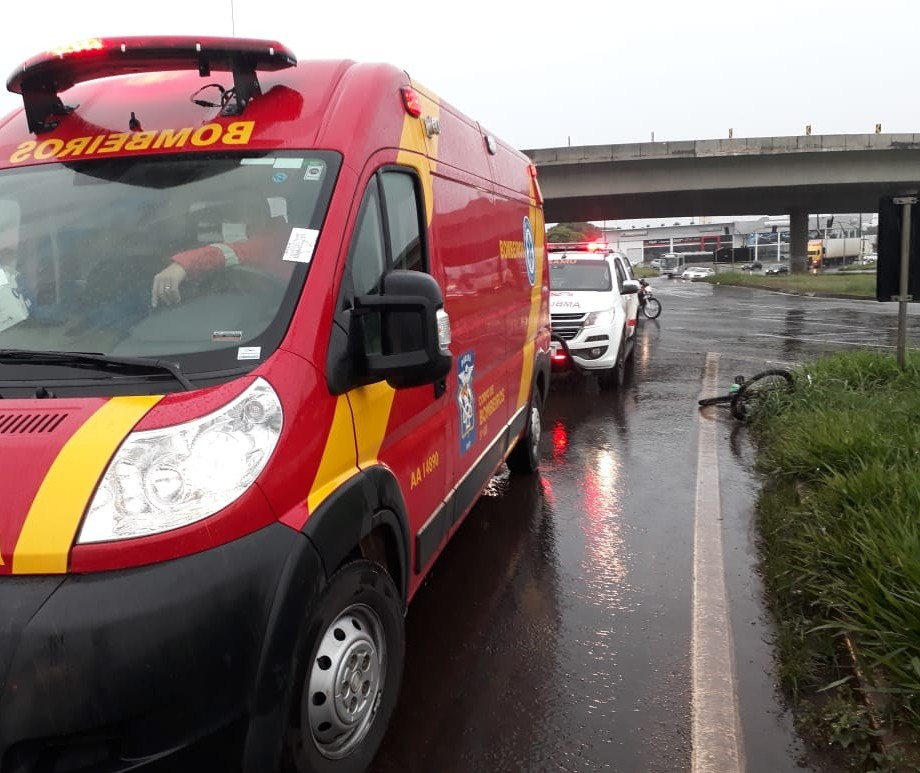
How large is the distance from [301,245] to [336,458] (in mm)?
718

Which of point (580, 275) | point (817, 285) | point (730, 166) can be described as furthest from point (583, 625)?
point (817, 285)

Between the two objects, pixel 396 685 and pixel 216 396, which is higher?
pixel 216 396

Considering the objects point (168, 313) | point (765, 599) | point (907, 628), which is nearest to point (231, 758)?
point (168, 313)

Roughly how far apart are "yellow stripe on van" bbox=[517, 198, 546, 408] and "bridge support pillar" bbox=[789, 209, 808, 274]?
1913 inches

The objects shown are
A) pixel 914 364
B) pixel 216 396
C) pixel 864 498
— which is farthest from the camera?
pixel 914 364

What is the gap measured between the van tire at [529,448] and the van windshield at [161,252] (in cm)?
379

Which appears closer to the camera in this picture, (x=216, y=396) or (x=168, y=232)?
(x=216, y=396)

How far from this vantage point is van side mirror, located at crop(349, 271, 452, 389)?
8.27ft

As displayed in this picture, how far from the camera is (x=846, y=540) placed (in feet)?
13.1

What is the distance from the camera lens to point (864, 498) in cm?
442

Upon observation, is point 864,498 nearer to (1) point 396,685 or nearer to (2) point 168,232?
(1) point 396,685

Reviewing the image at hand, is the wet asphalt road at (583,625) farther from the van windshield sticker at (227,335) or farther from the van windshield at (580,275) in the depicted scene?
the van windshield at (580,275)

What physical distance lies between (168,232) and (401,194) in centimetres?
97

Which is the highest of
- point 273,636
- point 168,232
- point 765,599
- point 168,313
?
point 168,232
